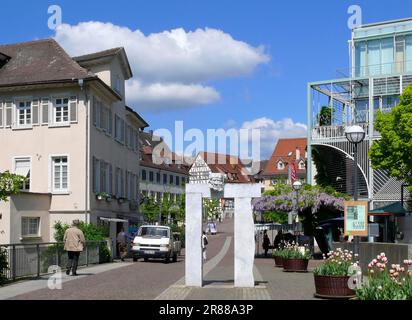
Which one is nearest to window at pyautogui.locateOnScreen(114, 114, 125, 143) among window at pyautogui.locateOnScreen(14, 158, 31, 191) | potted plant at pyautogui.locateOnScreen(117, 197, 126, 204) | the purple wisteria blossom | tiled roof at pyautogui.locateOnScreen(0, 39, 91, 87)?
potted plant at pyautogui.locateOnScreen(117, 197, 126, 204)

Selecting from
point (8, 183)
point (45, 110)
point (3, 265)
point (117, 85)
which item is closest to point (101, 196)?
point (45, 110)

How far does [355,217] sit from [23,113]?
24739 mm

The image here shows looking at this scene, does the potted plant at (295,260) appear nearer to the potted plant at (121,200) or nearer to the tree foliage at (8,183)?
the tree foliage at (8,183)

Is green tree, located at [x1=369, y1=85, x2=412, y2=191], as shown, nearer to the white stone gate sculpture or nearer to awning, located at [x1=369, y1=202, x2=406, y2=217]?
awning, located at [x1=369, y1=202, x2=406, y2=217]

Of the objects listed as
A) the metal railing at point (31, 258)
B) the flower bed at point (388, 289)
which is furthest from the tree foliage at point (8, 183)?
the flower bed at point (388, 289)

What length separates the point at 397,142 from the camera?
1362 inches

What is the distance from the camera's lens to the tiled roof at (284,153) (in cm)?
13238

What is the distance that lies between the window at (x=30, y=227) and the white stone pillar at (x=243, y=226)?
63.7 feet

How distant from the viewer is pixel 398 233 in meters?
34.8
